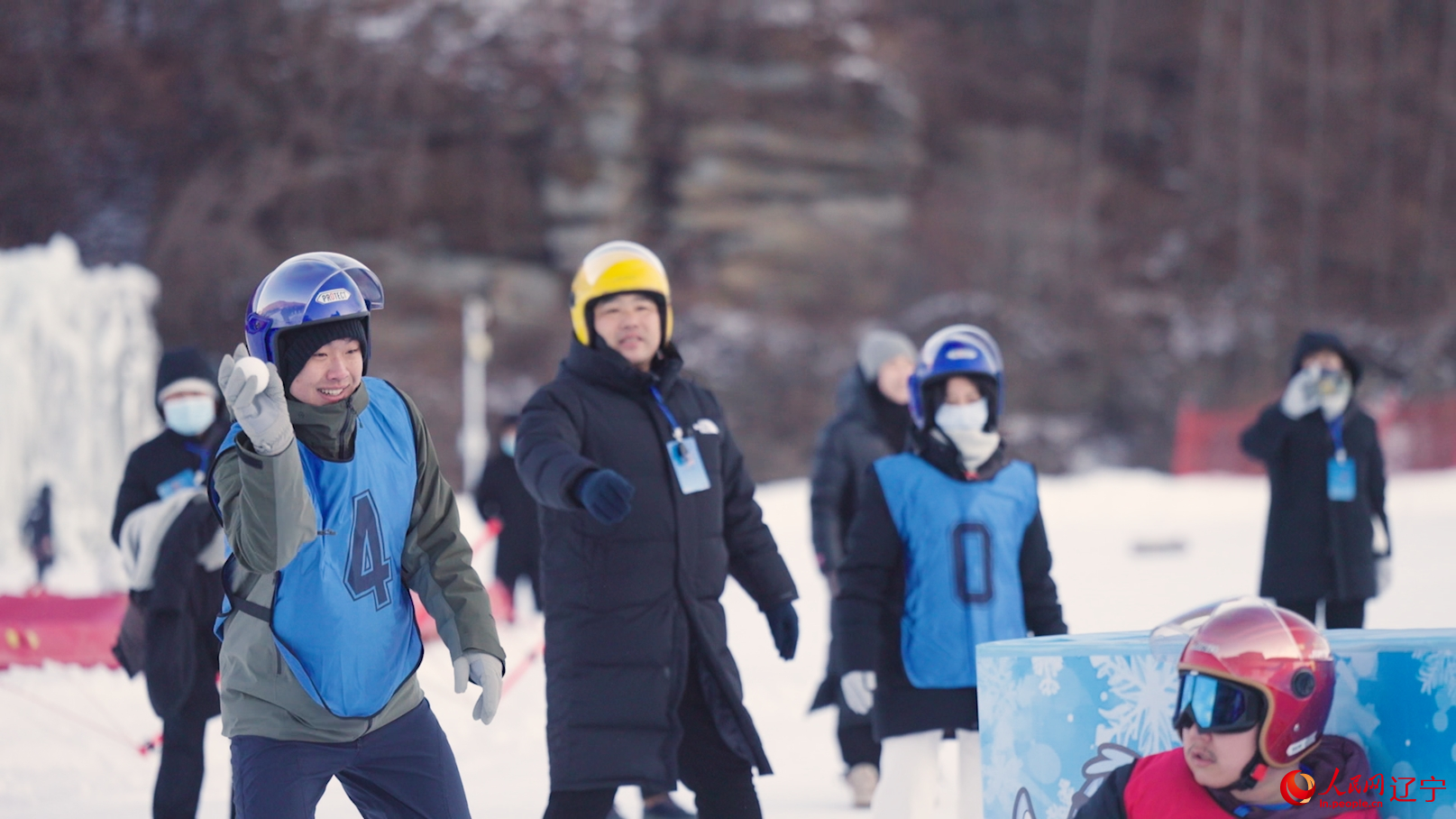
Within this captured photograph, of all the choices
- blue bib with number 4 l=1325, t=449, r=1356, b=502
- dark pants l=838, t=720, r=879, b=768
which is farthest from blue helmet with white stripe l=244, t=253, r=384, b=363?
blue bib with number 4 l=1325, t=449, r=1356, b=502

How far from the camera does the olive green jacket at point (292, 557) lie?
270 cm

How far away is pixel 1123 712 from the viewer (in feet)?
9.97

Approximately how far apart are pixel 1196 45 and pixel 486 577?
105 feet

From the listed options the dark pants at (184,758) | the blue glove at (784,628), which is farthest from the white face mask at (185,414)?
the blue glove at (784,628)

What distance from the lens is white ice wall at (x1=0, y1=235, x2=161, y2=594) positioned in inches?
535

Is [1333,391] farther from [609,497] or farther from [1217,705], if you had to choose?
[1217,705]

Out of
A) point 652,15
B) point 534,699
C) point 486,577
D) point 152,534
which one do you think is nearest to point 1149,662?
point 152,534

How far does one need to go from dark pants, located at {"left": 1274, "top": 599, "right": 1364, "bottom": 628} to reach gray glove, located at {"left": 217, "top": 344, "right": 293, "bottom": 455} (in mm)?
5027

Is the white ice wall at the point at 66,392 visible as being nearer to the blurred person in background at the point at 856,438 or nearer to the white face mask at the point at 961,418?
the blurred person in background at the point at 856,438

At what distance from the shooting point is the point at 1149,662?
9.80 ft

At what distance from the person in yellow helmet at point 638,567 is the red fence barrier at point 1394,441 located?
55.3ft

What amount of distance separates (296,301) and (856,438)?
3.75 metres

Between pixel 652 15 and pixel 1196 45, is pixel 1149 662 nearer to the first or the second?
pixel 652 15

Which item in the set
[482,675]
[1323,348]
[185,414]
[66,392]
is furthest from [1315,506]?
[66,392]
